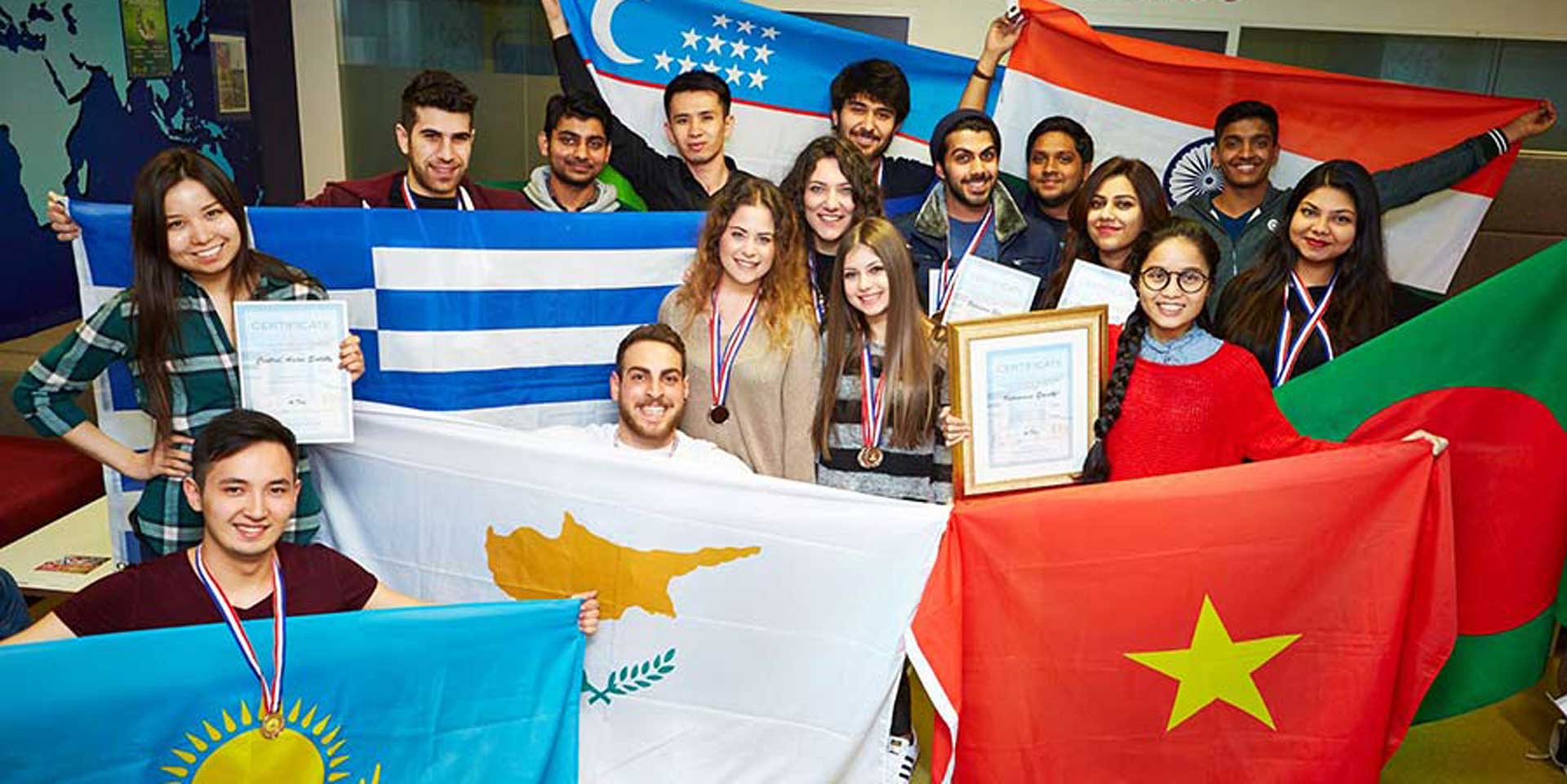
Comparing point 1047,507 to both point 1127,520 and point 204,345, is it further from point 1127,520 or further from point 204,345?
point 204,345

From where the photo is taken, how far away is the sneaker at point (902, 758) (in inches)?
116

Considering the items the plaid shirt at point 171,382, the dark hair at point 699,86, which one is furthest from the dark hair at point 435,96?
the plaid shirt at point 171,382

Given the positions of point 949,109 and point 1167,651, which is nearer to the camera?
point 1167,651

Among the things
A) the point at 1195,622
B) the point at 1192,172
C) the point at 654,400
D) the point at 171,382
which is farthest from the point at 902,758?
the point at 1192,172

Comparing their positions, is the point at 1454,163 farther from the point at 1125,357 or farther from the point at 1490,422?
the point at 1125,357

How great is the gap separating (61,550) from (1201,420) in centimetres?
334

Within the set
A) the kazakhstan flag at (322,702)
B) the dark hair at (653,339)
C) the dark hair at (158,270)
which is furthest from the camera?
the dark hair at (653,339)

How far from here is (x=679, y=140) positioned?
3.90 meters

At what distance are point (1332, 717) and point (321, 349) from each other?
2435 millimetres

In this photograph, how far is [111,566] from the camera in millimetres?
3523

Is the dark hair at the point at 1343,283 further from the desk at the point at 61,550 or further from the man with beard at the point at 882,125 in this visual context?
the desk at the point at 61,550

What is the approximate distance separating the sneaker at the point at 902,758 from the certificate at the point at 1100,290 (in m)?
1.26

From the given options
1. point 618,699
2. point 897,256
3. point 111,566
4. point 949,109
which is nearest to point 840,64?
point 949,109

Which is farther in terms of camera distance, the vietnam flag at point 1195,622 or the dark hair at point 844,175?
the dark hair at point 844,175
